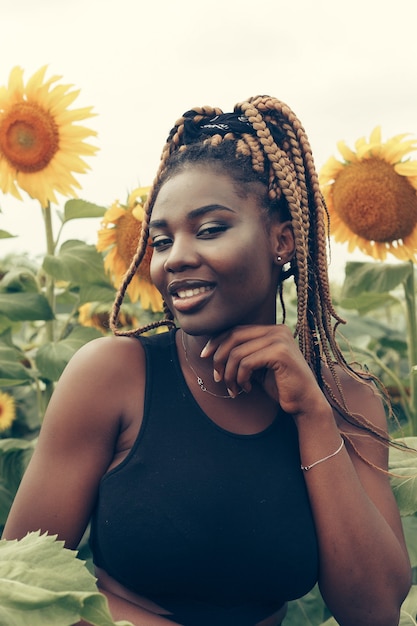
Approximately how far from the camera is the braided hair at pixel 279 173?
1.96m

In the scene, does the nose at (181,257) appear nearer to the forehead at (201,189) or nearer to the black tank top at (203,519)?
the forehead at (201,189)

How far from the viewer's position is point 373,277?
306 centimetres

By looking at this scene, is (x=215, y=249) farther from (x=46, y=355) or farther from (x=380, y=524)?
(x=46, y=355)

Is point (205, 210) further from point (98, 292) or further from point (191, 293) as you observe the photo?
point (98, 292)

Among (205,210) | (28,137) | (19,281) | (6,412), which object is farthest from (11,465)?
(205,210)

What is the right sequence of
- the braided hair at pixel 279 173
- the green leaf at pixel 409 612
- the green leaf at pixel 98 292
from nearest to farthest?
the braided hair at pixel 279 173, the green leaf at pixel 409 612, the green leaf at pixel 98 292

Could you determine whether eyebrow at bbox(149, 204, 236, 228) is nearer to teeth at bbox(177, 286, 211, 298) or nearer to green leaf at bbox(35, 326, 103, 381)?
teeth at bbox(177, 286, 211, 298)

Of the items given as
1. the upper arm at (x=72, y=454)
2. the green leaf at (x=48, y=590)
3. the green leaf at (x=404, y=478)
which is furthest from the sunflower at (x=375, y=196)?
the green leaf at (x=48, y=590)

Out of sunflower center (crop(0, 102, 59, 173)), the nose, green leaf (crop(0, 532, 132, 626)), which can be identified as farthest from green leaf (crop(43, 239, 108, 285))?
green leaf (crop(0, 532, 132, 626))

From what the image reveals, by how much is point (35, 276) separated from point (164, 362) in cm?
123

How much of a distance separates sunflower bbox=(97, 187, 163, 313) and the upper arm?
99 centimetres

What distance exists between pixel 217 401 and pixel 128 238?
1.00 m

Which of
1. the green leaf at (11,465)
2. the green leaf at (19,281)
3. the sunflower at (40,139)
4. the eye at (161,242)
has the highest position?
the sunflower at (40,139)

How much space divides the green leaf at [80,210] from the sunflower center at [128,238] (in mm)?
134
